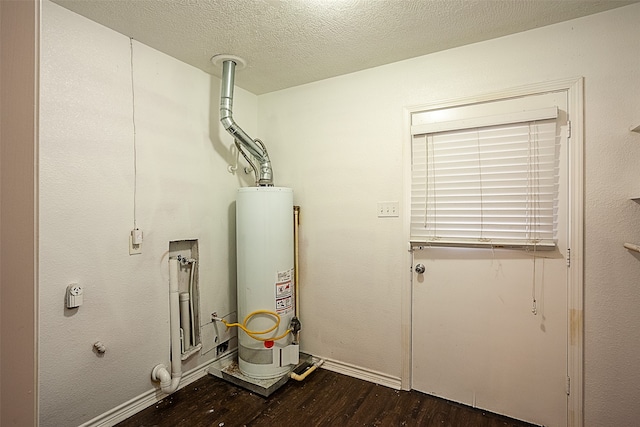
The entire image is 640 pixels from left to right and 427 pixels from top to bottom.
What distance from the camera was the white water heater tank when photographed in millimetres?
2248

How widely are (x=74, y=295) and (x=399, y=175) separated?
2.08 meters

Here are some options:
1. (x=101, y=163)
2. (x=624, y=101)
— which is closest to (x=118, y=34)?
(x=101, y=163)

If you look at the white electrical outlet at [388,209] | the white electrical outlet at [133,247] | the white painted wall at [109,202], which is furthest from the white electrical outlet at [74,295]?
the white electrical outlet at [388,209]

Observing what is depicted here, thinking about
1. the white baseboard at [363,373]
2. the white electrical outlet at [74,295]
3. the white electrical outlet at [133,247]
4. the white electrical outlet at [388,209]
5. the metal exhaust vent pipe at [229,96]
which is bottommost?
the white baseboard at [363,373]

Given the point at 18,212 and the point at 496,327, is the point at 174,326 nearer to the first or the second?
the point at 18,212

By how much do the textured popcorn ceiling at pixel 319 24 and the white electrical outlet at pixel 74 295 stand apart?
1487 mm

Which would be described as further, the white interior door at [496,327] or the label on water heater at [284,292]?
the label on water heater at [284,292]

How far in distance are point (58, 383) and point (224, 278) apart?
3.81 feet

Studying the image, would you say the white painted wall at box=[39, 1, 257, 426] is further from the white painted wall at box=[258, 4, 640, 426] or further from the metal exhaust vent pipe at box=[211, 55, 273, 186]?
the white painted wall at box=[258, 4, 640, 426]

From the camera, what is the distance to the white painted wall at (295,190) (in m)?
1.60

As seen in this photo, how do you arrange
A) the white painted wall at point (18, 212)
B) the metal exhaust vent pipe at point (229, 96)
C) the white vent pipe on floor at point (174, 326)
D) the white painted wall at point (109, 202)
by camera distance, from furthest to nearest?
the metal exhaust vent pipe at point (229, 96) < the white vent pipe on floor at point (174, 326) < the white painted wall at point (109, 202) < the white painted wall at point (18, 212)

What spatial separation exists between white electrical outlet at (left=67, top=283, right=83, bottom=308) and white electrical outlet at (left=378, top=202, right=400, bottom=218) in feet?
6.21

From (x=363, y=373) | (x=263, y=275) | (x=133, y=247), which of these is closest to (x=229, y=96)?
(x=133, y=247)

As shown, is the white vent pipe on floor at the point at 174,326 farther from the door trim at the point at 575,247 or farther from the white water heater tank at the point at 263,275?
the door trim at the point at 575,247
